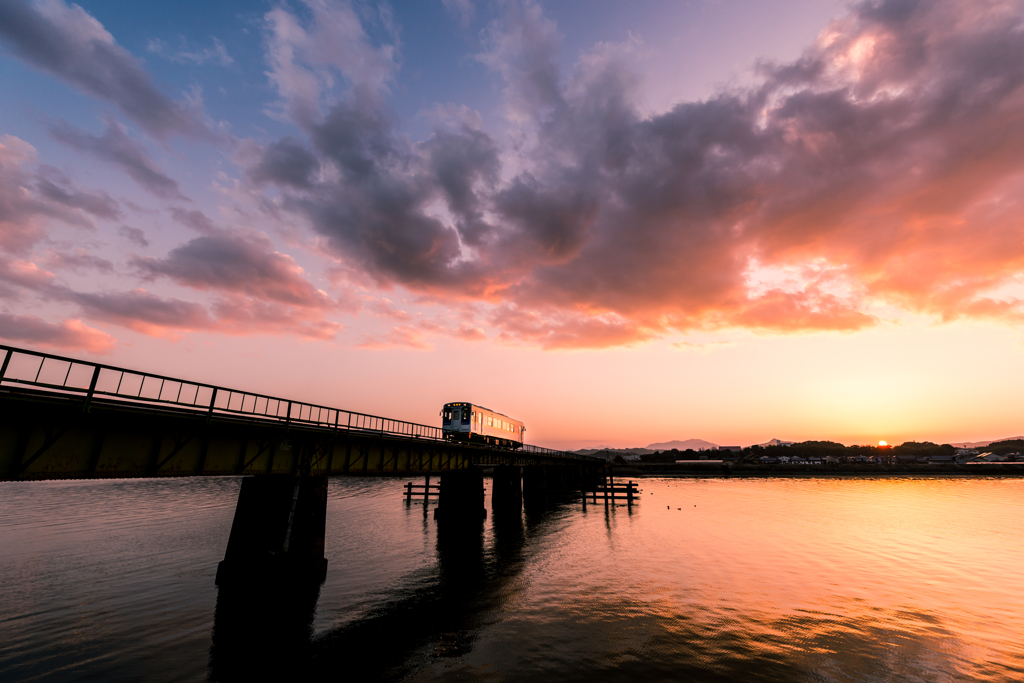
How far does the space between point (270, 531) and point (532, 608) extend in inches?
509

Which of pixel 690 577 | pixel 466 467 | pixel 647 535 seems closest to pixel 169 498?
pixel 466 467

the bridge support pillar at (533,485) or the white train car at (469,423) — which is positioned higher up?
the white train car at (469,423)

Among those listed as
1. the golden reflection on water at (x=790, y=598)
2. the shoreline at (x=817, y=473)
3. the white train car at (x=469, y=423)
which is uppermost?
the white train car at (x=469, y=423)

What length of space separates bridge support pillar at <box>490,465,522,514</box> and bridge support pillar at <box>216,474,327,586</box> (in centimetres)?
3078

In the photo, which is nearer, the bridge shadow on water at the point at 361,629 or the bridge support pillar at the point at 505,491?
the bridge shadow on water at the point at 361,629

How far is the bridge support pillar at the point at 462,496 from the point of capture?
1468 inches

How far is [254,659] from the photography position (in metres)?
13.6

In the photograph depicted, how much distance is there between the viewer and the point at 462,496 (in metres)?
37.8

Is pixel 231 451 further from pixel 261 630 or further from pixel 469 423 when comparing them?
pixel 469 423

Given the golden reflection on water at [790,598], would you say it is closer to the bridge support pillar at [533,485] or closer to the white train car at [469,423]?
the white train car at [469,423]

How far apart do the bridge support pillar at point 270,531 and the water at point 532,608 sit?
1046 millimetres

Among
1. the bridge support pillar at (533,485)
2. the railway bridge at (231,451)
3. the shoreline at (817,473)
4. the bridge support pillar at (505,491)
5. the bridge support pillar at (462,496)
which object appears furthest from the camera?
the shoreline at (817,473)


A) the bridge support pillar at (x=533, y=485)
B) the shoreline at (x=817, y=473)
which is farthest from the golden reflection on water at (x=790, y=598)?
the shoreline at (x=817, y=473)

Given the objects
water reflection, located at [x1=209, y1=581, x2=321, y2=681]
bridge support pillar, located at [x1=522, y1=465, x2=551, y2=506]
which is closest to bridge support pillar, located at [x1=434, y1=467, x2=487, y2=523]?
water reflection, located at [x1=209, y1=581, x2=321, y2=681]
